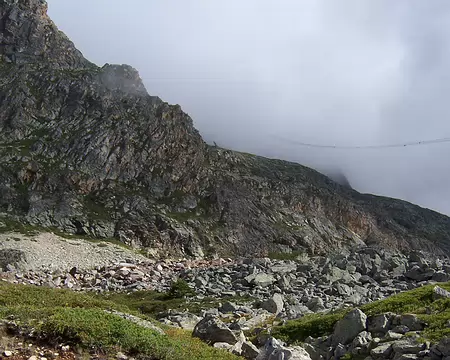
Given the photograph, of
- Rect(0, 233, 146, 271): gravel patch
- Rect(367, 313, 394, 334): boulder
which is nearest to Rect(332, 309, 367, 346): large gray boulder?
Rect(367, 313, 394, 334): boulder

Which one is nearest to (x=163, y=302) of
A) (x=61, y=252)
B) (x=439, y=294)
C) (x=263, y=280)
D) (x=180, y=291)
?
(x=180, y=291)

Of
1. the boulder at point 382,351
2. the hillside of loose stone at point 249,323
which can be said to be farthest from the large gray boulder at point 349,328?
the boulder at point 382,351

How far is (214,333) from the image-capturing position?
16.6 meters

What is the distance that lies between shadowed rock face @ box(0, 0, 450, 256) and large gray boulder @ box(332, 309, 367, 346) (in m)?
75.8

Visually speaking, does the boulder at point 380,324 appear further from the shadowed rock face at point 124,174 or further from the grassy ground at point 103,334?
the shadowed rock face at point 124,174

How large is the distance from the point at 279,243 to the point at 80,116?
61698 mm

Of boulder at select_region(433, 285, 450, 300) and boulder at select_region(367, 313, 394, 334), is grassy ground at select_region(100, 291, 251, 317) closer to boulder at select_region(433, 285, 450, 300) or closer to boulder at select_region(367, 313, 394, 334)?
boulder at select_region(433, 285, 450, 300)

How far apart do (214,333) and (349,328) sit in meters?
5.17

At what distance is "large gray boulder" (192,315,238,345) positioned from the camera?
1636 cm

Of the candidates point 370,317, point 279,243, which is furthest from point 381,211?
point 370,317

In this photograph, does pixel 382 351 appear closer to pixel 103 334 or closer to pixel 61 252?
pixel 103 334

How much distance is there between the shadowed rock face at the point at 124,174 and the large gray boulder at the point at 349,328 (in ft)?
→ 249

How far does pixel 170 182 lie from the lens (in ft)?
355

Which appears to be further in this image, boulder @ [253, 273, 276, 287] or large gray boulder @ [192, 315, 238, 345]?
boulder @ [253, 273, 276, 287]
